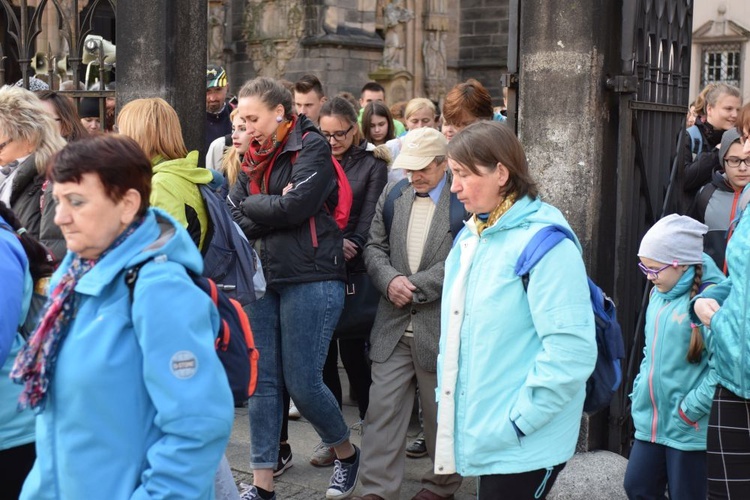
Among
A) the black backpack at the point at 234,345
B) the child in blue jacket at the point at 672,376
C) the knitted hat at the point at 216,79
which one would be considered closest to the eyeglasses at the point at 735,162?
the child in blue jacket at the point at 672,376

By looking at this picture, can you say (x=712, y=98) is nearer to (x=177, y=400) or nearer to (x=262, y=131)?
(x=262, y=131)

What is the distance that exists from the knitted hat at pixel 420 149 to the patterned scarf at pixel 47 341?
2.78 m

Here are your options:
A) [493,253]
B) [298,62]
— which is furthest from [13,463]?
[298,62]

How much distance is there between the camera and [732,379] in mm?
4008

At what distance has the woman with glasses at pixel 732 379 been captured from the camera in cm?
395

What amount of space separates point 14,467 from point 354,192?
10.3 feet

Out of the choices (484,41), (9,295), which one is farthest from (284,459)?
(484,41)

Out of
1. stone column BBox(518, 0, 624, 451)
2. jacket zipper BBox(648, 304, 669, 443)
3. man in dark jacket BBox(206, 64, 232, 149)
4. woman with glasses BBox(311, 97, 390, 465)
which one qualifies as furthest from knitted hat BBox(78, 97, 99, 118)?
jacket zipper BBox(648, 304, 669, 443)

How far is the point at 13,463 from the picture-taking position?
11.9 ft

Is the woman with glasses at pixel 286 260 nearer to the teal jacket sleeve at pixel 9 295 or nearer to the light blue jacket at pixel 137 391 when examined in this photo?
the teal jacket sleeve at pixel 9 295

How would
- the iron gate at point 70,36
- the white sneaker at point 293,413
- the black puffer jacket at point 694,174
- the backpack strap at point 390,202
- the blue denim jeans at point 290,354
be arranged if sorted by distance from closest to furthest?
the blue denim jeans at point 290,354 → the backpack strap at point 390,202 → the black puffer jacket at point 694,174 → the iron gate at point 70,36 → the white sneaker at point 293,413

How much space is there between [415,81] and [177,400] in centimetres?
2121

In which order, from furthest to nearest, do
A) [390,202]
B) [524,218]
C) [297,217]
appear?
[390,202] < [297,217] < [524,218]

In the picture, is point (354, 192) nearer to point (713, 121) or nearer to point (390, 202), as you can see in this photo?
point (390, 202)
